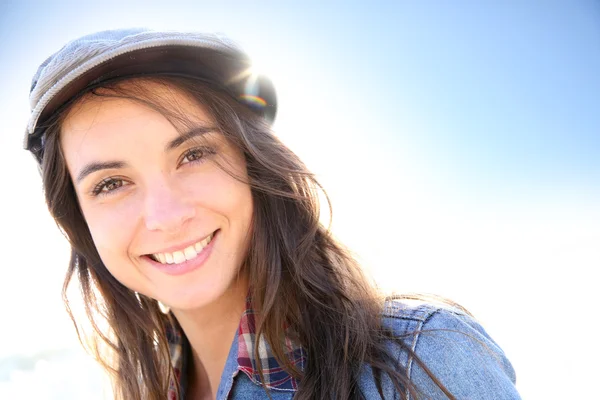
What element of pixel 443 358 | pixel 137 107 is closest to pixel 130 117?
pixel 137 107

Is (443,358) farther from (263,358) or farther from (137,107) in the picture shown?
(137,107)

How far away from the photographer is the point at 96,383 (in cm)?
625

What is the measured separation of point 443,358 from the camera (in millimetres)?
1485

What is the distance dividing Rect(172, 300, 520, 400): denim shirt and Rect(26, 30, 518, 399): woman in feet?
0.04

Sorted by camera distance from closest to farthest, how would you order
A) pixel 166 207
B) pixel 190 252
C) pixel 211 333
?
1. pixel 166 207
2. pixel 190 252
3. pixel 211 333

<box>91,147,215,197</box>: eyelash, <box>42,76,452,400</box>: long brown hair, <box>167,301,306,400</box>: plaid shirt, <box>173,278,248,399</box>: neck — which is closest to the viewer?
<box>42,76,452,400</box>: long brown hair

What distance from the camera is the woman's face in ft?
6.03

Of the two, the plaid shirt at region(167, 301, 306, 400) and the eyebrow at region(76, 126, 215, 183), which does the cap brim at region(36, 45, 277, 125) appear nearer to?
the eyebrow at region(76, 126, 215, 183)

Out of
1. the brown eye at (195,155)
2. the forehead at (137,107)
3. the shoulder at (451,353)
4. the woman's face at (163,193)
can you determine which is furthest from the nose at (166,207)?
the shoulder at (451,353)

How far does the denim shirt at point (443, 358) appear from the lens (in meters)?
1.43

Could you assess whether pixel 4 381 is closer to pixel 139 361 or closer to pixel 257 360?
pixel 139 361

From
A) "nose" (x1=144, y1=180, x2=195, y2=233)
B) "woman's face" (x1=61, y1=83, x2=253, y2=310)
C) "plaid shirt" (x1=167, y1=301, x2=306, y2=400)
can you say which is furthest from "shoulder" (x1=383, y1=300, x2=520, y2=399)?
"nose" (x1=144, y1=180, x2=195, y2=233)

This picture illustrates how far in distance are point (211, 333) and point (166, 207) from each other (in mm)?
664

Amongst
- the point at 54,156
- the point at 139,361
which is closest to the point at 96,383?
the point at 139,361
